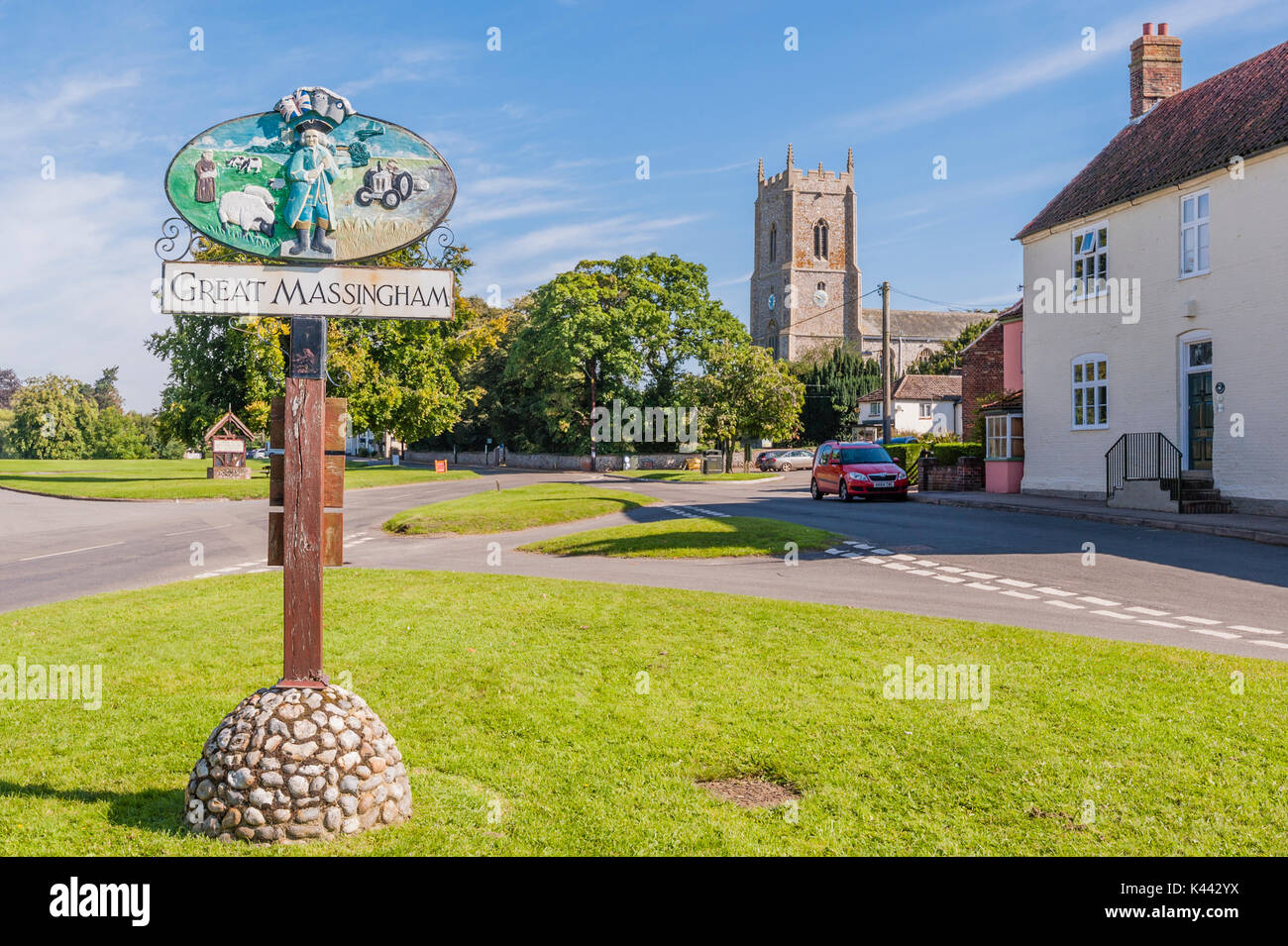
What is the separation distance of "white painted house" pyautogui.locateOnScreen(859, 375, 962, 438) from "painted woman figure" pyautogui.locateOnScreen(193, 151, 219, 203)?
7618 centimetres

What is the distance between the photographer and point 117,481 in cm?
4662

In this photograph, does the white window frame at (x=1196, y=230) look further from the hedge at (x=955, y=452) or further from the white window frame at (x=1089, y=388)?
the hedge at (x=955, y=452)

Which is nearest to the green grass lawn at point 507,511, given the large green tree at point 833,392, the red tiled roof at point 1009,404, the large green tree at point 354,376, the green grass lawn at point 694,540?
the green grass lawn at point 694,540

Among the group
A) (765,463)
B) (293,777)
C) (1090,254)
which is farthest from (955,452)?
(293,777)

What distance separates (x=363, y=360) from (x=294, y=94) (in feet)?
145

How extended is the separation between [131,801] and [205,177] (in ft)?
12.2

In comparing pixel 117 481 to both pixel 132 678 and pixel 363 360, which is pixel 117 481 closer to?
pixel 363 360

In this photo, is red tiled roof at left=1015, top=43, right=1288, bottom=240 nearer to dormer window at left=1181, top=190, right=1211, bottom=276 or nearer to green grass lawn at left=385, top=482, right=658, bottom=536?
dormer window at left=1181, top=190, right=1211, bottom=276

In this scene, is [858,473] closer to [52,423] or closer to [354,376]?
[354,376]

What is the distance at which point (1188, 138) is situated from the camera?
24.0m

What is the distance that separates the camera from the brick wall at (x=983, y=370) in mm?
42688

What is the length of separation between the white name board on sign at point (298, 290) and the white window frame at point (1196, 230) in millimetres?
22661

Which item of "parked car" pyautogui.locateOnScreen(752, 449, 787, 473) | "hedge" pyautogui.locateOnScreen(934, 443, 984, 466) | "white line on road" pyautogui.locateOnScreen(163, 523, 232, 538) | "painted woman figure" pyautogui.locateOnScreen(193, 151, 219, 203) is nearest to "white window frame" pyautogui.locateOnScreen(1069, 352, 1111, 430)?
"hedge" pyautogui.locateOnScreen(934, 443, 984, 466)

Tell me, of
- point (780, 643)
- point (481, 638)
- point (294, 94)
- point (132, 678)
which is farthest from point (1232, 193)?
point (132, 678)
